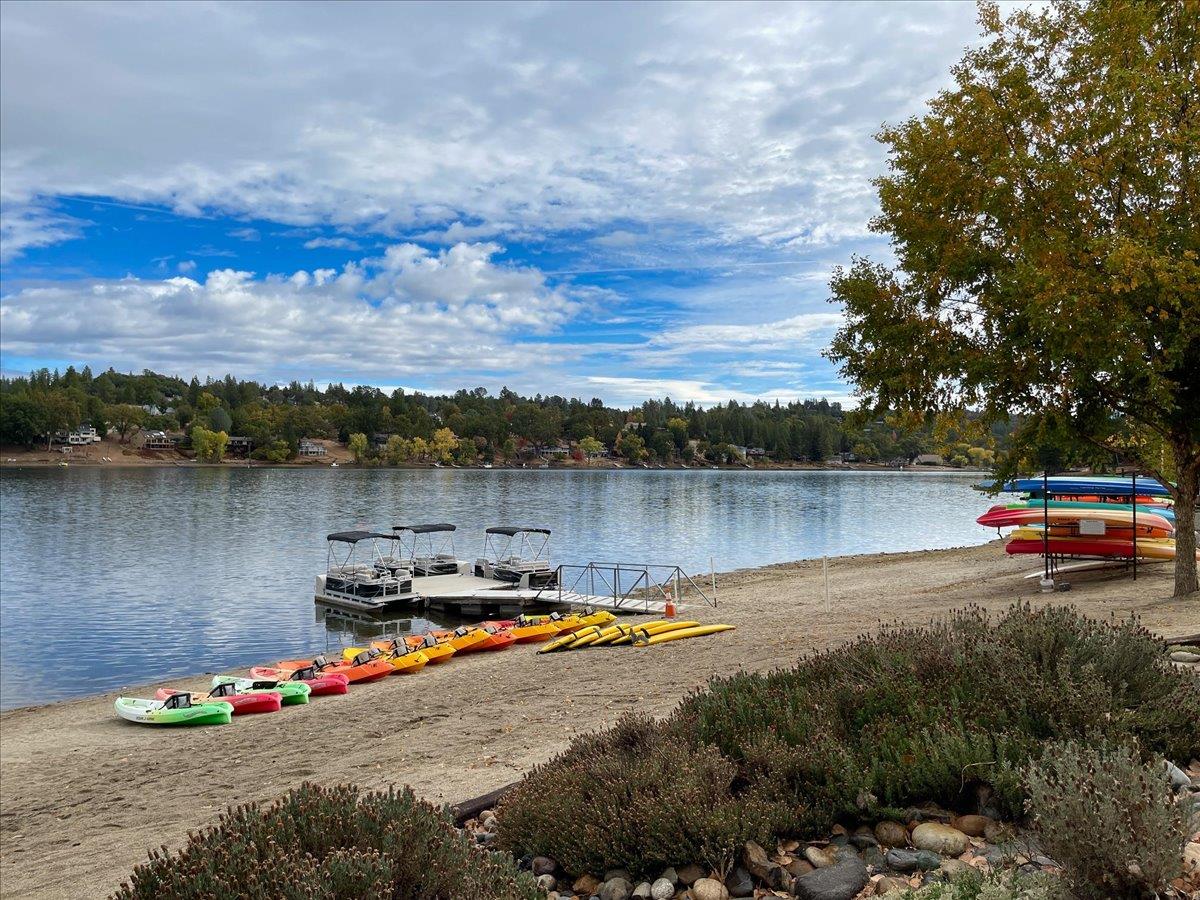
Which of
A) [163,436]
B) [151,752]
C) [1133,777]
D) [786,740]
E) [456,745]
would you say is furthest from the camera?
[163,436]

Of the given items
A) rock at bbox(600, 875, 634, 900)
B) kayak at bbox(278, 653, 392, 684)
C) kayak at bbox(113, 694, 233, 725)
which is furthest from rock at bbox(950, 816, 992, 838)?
kayak at bbox(278, 653, 392, 684)

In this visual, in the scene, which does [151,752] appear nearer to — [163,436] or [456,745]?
[456,745]

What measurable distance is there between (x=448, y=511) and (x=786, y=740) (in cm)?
7228

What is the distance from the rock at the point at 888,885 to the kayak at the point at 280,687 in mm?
15313

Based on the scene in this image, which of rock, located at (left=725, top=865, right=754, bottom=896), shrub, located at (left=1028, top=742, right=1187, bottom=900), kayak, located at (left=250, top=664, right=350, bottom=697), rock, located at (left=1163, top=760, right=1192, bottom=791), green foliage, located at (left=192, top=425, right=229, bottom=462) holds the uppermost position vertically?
green foliage, located at (left=192, top=425, right=229, bottom=462)

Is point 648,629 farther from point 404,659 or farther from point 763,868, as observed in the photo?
point 763,868

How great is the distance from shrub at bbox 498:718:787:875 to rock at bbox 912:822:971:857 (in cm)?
76

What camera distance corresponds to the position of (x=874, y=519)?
250ft

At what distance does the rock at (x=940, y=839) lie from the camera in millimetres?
4883

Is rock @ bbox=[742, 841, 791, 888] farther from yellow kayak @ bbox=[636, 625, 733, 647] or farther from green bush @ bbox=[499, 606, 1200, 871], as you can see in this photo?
yellow kayak @ bbox=[636, 625, 733, 647]

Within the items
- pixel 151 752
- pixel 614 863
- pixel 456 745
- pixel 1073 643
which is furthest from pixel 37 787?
pixel 1073 643

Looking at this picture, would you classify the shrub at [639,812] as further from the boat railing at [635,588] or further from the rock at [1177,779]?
the boat railing at [635,588]

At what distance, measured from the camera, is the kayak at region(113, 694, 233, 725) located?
16.6m

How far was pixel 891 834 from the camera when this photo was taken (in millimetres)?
5105
